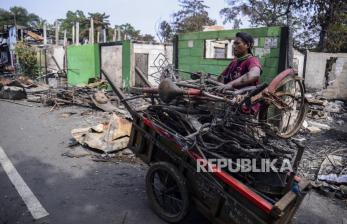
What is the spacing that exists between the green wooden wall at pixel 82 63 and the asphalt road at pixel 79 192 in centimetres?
1105

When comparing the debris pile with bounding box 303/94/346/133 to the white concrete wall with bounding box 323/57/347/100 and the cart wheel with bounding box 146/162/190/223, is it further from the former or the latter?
the cart wheel with bounding box 146/162/190/223

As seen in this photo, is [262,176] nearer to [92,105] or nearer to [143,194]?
[143,194]

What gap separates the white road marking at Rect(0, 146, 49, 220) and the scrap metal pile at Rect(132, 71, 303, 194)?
2001mm

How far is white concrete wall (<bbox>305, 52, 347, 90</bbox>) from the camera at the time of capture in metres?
18.2

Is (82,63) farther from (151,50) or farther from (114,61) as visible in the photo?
(151,50)

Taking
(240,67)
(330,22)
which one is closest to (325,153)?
(240,67)

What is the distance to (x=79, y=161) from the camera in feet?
18.9

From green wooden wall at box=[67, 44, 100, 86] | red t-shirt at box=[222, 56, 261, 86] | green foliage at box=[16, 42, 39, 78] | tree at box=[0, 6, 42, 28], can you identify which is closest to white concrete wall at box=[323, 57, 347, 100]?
green wooden wall at box=[67, 44, 100, 86]

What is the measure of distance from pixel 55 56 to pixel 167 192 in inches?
689

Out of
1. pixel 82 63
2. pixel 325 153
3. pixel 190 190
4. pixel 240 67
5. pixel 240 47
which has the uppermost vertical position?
pixel 240 47

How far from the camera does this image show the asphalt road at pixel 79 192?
3.81 metres

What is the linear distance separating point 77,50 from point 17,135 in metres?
10.9

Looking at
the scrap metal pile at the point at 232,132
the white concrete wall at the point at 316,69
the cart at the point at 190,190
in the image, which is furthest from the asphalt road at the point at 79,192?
the white concrete wall at the point at 316,69

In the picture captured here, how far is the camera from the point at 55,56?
19.0 m
